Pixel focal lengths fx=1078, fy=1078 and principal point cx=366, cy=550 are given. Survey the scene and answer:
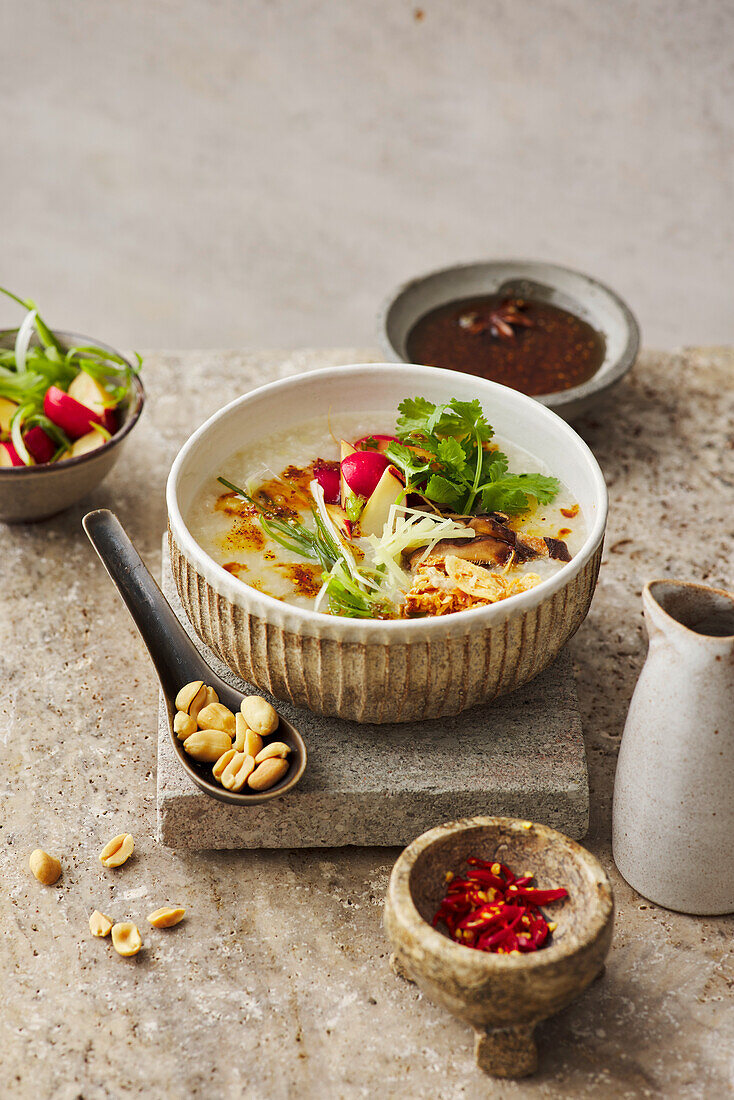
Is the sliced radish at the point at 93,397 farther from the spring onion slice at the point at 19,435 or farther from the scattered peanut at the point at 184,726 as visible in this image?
the scattered peanut at the point at 184,726

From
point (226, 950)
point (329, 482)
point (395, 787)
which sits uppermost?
point (329, 482)

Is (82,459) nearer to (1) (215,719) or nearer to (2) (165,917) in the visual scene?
(1) (215,719)

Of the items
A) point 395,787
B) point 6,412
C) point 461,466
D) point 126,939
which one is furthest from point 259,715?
point 6,412

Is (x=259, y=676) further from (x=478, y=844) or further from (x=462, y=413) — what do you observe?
(x=462, y=413)

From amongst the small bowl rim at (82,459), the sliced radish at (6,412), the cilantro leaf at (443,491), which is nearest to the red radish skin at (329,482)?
the cilantro leaf at (443,491)

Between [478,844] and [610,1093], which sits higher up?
[478,844]

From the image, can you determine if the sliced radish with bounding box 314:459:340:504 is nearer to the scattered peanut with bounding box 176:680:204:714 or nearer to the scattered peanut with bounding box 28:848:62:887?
Result: the scattered peanut with bounding box 176:680:204:714

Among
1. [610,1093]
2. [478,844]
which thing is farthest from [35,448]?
[610,1093]
